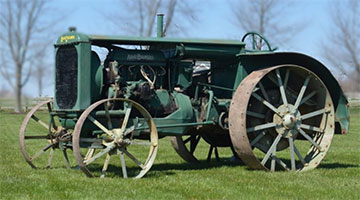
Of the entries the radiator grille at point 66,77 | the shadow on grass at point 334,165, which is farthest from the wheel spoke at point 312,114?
the radiator grille at point 66,77

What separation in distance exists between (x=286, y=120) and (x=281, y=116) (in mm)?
99

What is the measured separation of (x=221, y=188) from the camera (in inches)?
304

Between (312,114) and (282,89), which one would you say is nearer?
(282,89)

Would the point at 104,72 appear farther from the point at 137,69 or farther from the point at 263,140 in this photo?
the point at 263,140

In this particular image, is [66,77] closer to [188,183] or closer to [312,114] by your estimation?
[188,183]

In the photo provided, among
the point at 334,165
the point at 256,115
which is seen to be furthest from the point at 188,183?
the point at 334,165

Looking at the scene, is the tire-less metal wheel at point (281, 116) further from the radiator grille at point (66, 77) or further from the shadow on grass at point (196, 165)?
the radiator grille at point (66, 77)

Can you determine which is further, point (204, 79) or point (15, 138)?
point (15, 138)

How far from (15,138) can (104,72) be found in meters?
8.79

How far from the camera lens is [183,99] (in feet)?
31.4

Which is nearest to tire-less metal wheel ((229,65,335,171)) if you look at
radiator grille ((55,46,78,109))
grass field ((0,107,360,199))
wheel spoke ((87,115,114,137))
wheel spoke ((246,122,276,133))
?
wheel spoke ((246,122,276,133))

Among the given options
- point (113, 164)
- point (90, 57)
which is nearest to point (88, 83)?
point (90, 57)

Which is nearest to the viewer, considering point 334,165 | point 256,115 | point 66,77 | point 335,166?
point 66,77

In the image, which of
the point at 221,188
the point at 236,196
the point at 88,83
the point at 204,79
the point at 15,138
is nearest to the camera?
the point at 236,196
